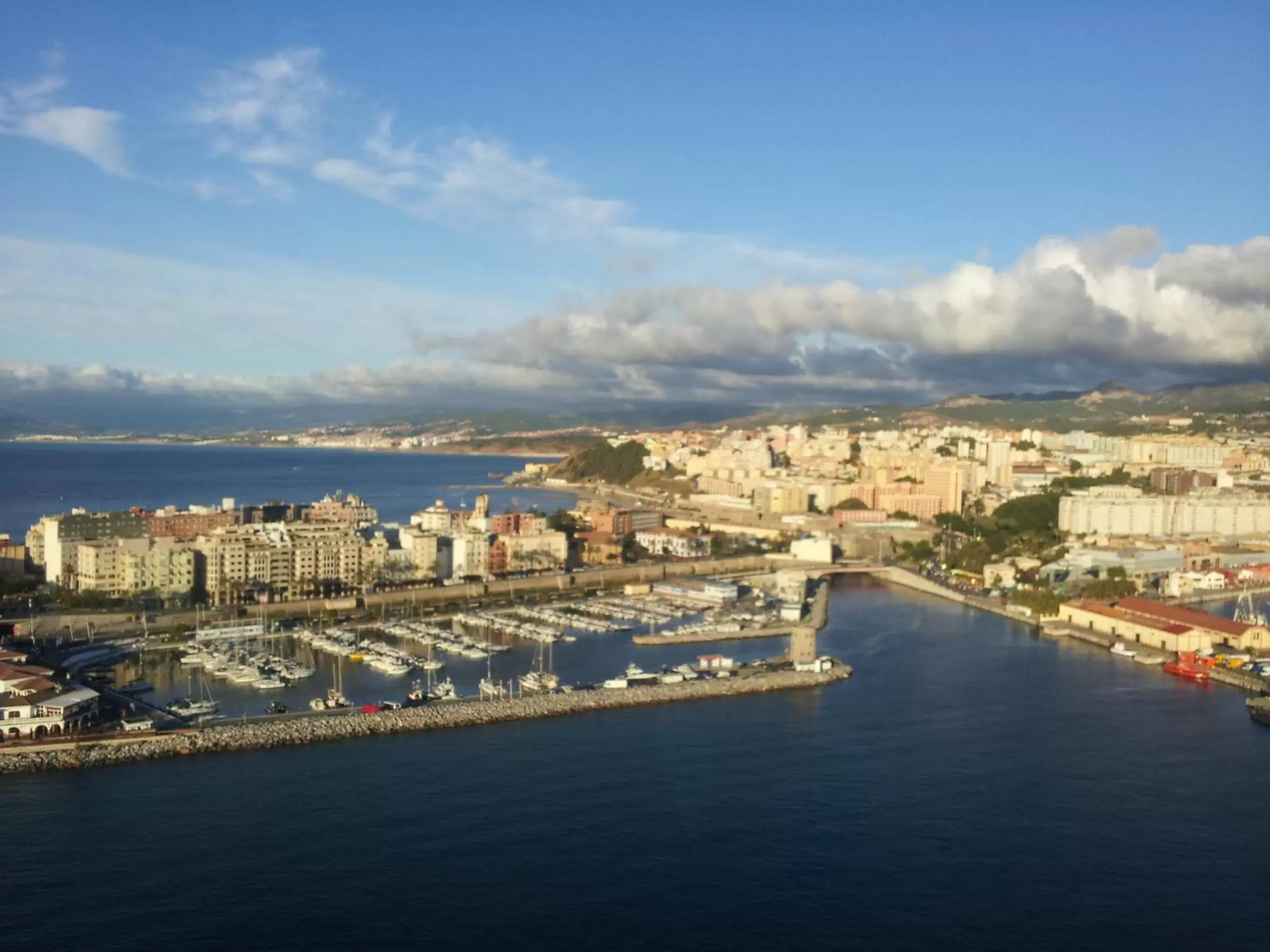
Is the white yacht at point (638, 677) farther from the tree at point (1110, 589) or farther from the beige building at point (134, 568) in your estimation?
the tree at point (1110, 589)

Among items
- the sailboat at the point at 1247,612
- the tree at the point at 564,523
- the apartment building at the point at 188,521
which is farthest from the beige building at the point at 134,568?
the sailboat at the point at 1247,612

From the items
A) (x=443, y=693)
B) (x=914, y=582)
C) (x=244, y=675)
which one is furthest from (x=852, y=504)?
(x=244, y=675)

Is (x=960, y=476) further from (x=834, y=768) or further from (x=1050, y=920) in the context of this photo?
(x=1050, y=920)

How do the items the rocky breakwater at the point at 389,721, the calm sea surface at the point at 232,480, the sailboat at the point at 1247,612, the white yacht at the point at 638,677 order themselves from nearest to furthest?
the rocky breakwater at the point at 389,721 → the white yacht at the point at 638,677 → the sailboat at the point at 1247,612 → the calm sea surface at the point at 232,480

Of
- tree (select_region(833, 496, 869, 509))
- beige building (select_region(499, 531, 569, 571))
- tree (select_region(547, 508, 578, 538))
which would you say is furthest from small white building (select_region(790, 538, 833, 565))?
tree (select_region(833, 496, 869, 509))

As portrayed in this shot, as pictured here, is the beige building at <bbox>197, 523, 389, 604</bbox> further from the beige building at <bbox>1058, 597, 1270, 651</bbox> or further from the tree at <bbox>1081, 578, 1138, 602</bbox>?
the tree at <bbox>1081, 578, 1138, 602</bbox>

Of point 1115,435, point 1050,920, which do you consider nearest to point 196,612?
point 1050,920
